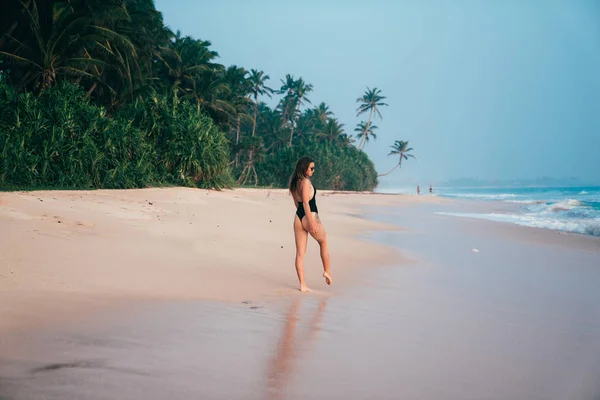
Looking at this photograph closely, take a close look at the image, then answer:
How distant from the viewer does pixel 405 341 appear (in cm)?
372

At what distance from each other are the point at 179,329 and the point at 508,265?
6375mm

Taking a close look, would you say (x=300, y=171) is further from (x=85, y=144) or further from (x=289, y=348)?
(x=85, y=144)

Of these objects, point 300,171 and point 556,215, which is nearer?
point 300,171

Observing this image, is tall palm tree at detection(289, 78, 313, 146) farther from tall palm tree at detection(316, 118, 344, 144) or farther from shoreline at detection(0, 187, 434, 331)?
shoreline at detection(0, 187, 434, 331)

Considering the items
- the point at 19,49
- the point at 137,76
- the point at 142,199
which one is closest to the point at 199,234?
the point at 142,199

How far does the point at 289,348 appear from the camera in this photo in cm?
338

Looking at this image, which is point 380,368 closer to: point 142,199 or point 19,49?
point 142,199

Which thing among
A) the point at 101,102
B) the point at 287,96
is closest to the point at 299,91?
the point at 287,96

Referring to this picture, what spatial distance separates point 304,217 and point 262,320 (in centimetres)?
181

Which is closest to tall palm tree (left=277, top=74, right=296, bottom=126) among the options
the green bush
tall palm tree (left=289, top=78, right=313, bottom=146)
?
tall palm tree (left=289, top=78, right=313, bottom=146)

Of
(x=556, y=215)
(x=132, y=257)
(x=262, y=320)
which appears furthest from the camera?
(x=556, y=215)

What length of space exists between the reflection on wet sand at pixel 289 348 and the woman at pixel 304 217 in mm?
792

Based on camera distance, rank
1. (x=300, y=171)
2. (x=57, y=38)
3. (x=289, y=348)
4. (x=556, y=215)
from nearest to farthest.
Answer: (x=289, y=348) < (x=300, y=171) < (x=57, y=38) < (x=556, y=215)

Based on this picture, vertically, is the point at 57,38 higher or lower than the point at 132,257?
higher
